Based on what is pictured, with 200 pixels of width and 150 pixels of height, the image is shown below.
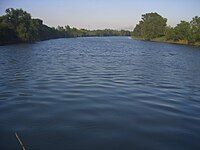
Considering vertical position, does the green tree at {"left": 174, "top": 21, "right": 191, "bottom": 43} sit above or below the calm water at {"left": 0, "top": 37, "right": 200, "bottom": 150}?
above

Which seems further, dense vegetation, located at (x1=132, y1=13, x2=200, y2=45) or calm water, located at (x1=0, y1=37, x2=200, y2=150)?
dense vegetation, located at (x1=132, y1=13, x2=200, y2=45)

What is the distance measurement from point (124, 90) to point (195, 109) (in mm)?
5869

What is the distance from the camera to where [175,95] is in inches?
757

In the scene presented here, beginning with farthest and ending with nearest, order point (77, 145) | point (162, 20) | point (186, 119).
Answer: point (162, 20) → point (186, 119) → point (77, 145)

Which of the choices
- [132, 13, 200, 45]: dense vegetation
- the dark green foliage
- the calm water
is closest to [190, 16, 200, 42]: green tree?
[132, 13, 200, 45]: dense vegetation

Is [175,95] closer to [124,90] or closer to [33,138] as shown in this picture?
[124,90]

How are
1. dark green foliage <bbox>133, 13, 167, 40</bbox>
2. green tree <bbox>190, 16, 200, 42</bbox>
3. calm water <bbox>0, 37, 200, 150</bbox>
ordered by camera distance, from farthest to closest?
dark green foliage <bbox>133, 13, 167, 40</bbox>
green tree <bbox>190, 16, 200, 42</bbox>
calm water <bbox>0, 37, 200, 150</bbox>

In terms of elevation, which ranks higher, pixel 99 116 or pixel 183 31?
pixel 183 31

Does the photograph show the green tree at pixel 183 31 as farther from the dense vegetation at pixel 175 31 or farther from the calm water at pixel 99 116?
the calm water at pixel 99 116

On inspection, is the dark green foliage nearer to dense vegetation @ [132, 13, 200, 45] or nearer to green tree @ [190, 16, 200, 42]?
dense vegetation @ [132, 13, 200, 45]

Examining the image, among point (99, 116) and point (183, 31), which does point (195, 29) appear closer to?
point (183, 31)

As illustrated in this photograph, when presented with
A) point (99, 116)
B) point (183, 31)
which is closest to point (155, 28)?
point (183, 31)

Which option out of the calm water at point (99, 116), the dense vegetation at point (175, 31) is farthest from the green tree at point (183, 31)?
the calm water at point (99, 116)

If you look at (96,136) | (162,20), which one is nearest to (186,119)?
(96,136)
